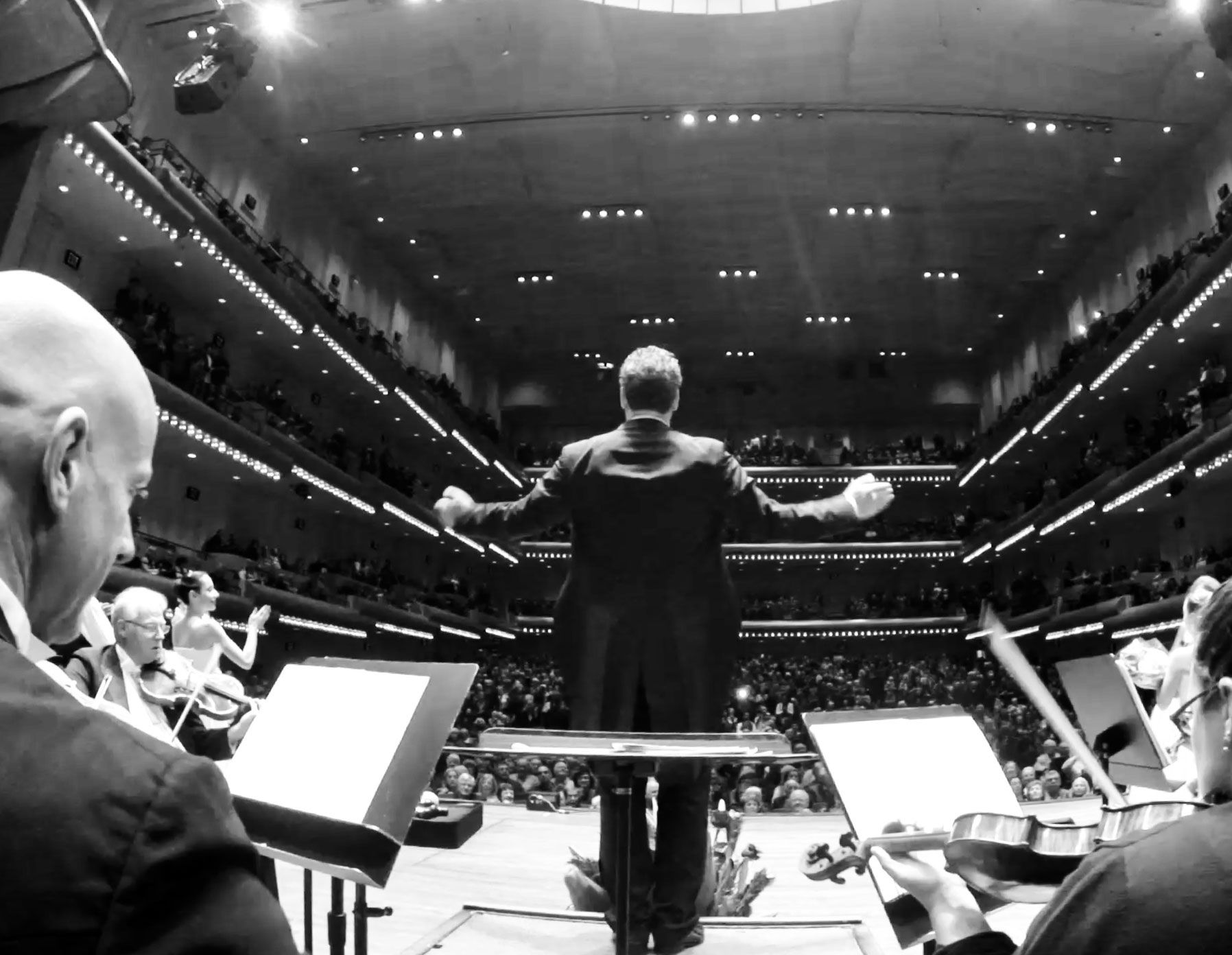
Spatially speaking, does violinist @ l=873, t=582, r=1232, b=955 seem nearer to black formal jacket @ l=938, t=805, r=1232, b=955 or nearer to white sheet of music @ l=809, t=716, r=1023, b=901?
black formal jacket @ l=938, t=805, r=1232, b=955

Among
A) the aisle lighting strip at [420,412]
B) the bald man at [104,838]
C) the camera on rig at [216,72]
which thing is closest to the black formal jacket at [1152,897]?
the bald man at [104,838]

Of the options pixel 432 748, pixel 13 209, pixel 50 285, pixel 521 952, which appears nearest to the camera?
pixel 50 285

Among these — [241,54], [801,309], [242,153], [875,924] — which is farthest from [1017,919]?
[801,309]

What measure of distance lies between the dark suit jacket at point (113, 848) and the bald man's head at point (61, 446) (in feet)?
0.66

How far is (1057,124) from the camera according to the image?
19.9m

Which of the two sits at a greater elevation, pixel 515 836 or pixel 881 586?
pixel 881 586

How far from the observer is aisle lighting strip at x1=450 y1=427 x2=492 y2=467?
30.4 meters

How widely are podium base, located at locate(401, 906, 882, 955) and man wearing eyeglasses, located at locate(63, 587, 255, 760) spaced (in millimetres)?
1456

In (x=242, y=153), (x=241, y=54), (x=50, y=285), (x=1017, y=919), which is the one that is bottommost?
(x=1017, y=919)

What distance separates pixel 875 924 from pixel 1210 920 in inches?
138

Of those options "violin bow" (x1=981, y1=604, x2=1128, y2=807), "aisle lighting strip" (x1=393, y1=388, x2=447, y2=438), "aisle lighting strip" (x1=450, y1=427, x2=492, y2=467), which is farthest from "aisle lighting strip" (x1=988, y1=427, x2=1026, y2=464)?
"violin bow" (x1=981, y1=604, x2=1128, y2=807)

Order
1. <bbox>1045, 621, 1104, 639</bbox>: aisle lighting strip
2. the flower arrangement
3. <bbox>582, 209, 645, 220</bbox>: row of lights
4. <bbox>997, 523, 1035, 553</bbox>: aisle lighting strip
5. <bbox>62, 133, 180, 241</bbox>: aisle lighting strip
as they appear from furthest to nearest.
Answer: <bbox>997, 523, 1035, 553</bbox>: aisle lighting strip, <bbox>582, 209, 645, 220</bbox>: row of lights, <bbox>1045, 621, 1104, 639</bbox>: aisle lighting strip, <bbox>62, 133, 180, 241</bbox>: aisle lighting strip, the flower arrangement

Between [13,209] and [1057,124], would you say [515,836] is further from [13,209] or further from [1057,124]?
[1057,124]

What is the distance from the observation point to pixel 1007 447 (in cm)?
3003
